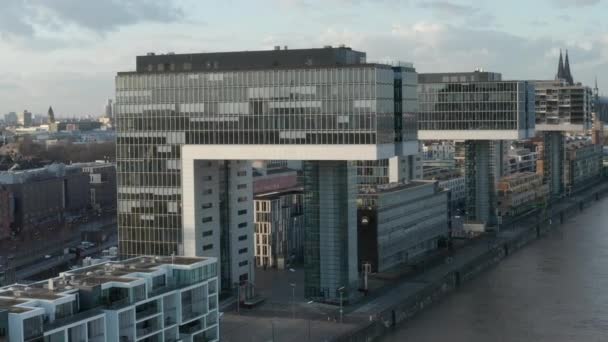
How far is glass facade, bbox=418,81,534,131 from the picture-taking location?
2808 inches

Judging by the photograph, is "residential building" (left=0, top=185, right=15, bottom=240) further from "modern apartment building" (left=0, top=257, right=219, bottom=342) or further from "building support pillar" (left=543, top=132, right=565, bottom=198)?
"building support pillar" (left=543, top=132, right=565, bottom=198)

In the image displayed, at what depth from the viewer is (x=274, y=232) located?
54688 millimetres

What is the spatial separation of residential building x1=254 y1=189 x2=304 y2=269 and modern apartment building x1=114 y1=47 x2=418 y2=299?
898 centimetres

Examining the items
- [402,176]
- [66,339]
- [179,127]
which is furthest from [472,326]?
[402,176]

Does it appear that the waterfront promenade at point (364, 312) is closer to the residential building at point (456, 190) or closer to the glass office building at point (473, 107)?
the glass office building at point (473, 107)

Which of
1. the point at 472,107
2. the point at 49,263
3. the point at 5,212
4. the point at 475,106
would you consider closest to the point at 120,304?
the point at 49,263

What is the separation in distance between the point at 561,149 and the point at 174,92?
68813mm

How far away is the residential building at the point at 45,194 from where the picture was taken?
7569 centimetres

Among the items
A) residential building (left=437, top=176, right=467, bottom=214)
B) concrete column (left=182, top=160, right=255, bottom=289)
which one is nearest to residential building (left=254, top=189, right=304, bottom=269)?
concrete column (left=182, top=160, right=255, bottom=289)

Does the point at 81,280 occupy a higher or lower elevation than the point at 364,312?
higher

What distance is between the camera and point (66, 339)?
2677 centimetres

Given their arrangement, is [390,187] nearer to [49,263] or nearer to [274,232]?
[274,232]

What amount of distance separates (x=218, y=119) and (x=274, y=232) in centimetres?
1303

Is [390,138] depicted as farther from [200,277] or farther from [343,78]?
[200,277]
